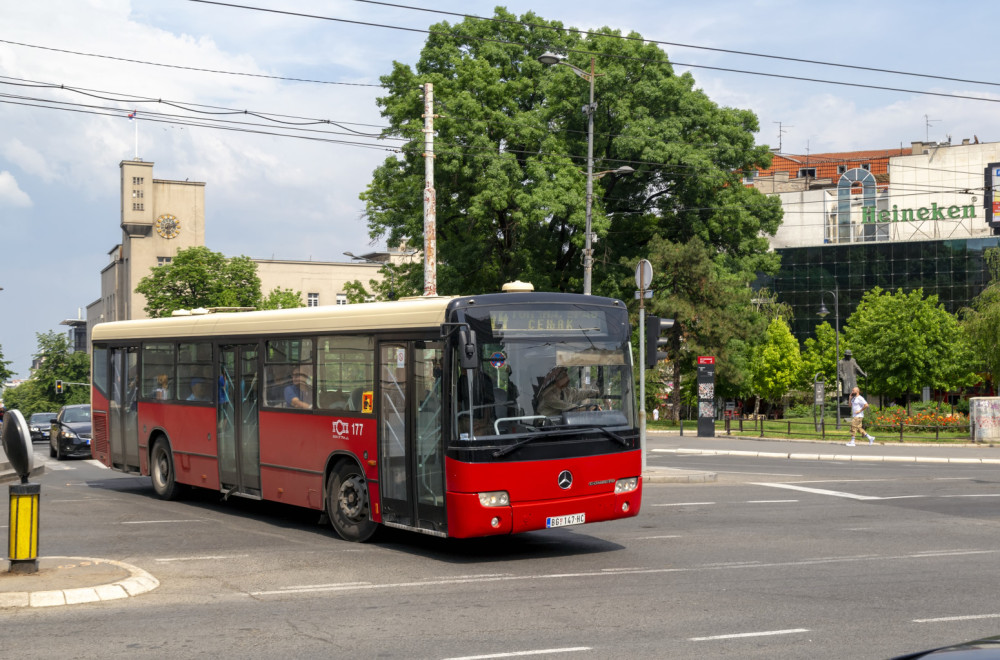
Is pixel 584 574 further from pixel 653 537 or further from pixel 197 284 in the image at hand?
pixel 197 284

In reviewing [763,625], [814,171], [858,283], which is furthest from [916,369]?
[763,625]

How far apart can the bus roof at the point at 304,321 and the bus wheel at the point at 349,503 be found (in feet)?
5.50

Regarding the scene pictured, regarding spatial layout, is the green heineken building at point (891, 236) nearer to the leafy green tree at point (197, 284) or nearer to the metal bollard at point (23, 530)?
the leafy green tree at point (197, 284)

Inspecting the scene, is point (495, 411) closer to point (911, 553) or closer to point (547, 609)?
point (547, 609)

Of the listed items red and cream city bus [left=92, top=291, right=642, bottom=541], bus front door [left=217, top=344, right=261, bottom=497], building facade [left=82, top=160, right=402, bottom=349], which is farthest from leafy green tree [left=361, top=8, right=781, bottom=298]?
building facade [left=82, top=160, right=402, bottom=349]

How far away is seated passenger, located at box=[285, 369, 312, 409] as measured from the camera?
1315cm

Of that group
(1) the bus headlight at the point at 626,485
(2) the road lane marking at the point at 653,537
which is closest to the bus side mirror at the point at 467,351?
(1) the bus headlight at the point at 626,485

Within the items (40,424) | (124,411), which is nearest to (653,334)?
(124,411)

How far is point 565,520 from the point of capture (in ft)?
36.5

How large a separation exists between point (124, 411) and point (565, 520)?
9.75m

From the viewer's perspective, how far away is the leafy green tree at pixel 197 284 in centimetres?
7841

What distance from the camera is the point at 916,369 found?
67.7 m

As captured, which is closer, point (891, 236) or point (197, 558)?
point (197, 558)

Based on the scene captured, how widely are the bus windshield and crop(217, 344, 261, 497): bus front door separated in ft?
14.8
